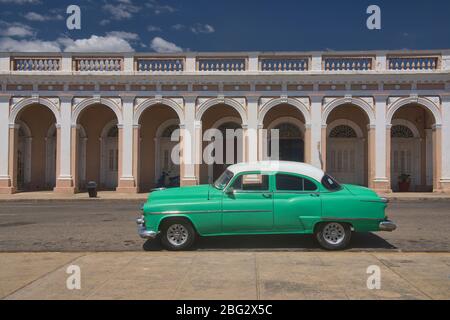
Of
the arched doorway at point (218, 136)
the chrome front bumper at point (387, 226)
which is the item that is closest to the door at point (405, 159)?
the arched doorway at point (218, 136)

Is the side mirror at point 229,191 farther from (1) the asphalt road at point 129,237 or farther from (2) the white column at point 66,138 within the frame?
(2) the white column at point 66,138

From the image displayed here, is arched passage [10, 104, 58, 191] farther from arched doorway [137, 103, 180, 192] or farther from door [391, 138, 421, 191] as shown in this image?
door [391, 138, 421, 191]

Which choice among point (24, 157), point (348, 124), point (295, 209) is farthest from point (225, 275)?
point (24, 157)

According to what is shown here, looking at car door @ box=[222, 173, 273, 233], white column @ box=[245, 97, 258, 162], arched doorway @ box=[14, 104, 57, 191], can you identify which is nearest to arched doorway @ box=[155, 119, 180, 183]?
white column @ box=[245, 97, 258, 162]

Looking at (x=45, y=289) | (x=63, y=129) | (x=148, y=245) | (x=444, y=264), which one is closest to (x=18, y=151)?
(x=63, y=129)

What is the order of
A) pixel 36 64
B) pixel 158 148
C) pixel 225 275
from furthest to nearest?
pixel 158 148, pixel 36 64, pixel 225 275

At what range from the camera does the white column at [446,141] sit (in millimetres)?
19891

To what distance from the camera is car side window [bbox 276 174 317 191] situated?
7789 mm

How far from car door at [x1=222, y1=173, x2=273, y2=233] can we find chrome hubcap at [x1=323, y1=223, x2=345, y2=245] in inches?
38.4

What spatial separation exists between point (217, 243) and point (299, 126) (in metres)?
14.9

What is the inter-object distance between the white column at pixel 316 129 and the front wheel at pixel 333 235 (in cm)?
1257

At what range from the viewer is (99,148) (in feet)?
76.0

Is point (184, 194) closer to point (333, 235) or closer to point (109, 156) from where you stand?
point (333, 235)

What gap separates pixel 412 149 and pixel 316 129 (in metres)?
5.81
